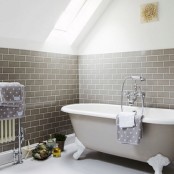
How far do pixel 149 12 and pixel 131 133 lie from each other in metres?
1.95

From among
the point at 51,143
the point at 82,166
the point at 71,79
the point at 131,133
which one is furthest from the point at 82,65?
the point at 131,133

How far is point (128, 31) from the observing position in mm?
4199

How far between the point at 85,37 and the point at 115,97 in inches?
49.3

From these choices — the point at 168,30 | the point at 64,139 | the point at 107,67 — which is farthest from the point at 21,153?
the point at 168,30

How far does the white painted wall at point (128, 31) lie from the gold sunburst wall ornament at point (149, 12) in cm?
Answer: 6

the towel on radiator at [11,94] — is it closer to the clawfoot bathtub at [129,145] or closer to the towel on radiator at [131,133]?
the clawfoot bathtub at [129,145]

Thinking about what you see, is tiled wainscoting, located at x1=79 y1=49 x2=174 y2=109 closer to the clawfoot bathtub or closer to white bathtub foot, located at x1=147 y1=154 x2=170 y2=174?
the clawfoot bathtub

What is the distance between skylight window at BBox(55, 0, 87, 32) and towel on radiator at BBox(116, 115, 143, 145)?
219 centimetres

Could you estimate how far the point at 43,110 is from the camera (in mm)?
4152

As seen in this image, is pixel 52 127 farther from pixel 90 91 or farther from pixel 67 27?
pixel 67 27

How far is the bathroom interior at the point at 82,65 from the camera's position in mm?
3520

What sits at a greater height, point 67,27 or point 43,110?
point 67,27

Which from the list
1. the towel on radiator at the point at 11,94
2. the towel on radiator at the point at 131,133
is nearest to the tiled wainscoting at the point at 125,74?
the towel on radiator at the point at 131,133

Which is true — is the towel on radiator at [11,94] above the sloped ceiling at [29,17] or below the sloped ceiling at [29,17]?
below
